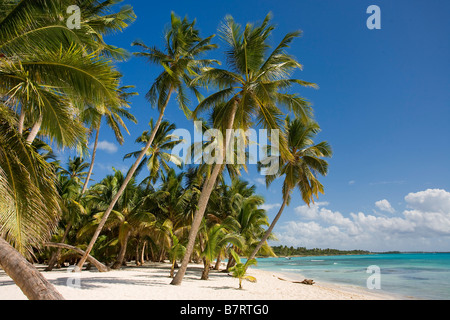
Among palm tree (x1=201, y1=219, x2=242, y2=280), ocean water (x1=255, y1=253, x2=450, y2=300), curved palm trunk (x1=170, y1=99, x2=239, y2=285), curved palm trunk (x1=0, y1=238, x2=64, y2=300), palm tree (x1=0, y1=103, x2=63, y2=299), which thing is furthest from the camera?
ocean water (x1=255, y1=253, x2=450, y2=300)

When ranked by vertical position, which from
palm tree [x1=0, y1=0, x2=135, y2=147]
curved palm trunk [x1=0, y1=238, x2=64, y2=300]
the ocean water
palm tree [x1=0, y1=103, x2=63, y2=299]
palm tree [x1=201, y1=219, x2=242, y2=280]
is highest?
palm tree [x1=0, y1=0, x2=135, y2=147]

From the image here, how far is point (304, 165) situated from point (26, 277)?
1549cm

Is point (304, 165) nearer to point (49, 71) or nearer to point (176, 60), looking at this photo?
point (176, 60)

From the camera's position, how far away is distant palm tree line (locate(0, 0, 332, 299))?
427 cm

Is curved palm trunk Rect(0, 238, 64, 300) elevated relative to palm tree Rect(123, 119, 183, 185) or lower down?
lower down

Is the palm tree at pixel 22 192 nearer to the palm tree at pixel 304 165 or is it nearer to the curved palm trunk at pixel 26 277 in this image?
the curved palm trunk at pixel 26 277

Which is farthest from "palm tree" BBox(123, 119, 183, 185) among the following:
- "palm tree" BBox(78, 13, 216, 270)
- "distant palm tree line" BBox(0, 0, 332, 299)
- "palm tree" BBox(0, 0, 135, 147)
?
"palm tree" BBox(0, 0, 135, 147)

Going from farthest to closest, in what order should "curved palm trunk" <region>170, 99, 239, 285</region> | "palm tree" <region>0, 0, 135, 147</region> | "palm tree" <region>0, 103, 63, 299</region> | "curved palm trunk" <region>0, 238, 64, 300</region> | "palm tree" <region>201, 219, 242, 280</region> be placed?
"palm tree" <region>201, 219, 242, 280</region> → "curved palm trunk" <region>170, 99, 239, 285</region> → "palm tree" <region>0, 0, 135, 147</region> → "palm tree" <region>0, 103, 63, 299</region> → "curved palm trunk" <region>0, 238, 64, 300</region>

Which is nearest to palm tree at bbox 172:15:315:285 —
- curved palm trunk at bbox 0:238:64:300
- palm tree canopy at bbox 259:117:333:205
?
palm tree canopy at bbox 259:117:333:205

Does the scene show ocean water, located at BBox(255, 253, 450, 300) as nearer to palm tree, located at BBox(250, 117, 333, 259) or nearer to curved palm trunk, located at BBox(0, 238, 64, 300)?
palm tree, located at BBox(250, 117, 333, 259)

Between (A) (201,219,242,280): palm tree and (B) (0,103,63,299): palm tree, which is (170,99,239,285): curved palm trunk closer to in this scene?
(A) (201,219,242,280): palm tree

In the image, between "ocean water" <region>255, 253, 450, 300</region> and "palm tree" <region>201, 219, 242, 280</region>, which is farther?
"ocean water" <region>255, 253, 450, 300</region>

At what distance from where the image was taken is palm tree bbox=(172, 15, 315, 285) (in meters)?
10.5
